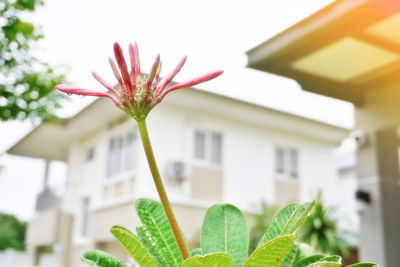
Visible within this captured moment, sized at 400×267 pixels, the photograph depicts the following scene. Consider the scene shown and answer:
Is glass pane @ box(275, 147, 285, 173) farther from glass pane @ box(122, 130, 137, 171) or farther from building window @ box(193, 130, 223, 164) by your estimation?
glass pane @ box(122, 130, 137, 171)

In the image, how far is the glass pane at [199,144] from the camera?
12680mm

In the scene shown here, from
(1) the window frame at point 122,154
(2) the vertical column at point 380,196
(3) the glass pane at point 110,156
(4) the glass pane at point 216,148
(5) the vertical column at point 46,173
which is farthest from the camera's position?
(5) the vertical column at point 46,173

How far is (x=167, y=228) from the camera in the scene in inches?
34.8

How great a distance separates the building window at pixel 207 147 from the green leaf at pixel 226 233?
456 inches

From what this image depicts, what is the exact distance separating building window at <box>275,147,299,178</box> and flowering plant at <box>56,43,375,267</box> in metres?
13.6

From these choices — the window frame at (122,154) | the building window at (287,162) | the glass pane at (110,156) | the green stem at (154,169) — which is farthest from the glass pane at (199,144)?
the green stem at (154,169)

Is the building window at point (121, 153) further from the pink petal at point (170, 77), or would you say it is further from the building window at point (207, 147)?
the pink petal at point (170, 77)

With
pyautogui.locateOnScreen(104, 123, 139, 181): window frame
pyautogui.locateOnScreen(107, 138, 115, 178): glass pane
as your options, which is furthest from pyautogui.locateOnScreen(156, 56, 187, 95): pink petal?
pyautogui.locateOnScreen(107, 138, 115, 178): glass pane

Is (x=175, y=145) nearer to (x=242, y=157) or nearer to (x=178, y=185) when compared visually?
(x=178, y=185)

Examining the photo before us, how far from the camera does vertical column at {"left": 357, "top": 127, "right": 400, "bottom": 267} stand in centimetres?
659

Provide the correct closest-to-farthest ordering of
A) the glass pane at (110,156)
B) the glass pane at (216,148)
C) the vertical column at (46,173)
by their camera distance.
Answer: the glass pane at (216,148) → the glass pane at (110,156) → the vertical column at (46,173)

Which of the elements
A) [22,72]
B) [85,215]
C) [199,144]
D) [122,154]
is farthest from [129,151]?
[22,72]

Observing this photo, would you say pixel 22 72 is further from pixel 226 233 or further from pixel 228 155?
pixel 228 155

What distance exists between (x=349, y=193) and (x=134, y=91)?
1890 centimetres
